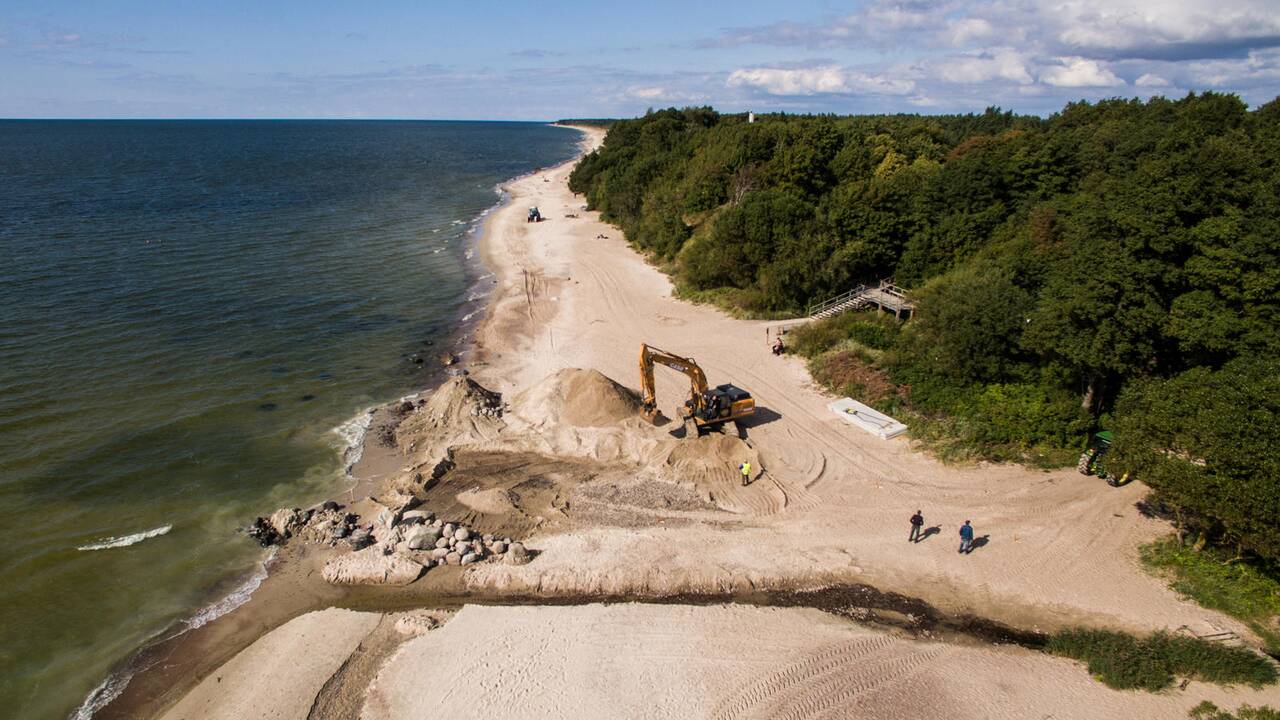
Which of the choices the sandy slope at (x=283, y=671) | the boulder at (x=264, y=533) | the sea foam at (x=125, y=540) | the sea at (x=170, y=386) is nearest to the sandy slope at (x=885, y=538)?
the sandy slope at (x=283, y=671)

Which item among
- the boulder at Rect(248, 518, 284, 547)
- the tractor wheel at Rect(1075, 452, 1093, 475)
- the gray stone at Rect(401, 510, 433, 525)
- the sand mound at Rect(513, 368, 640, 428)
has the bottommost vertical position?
the boulder at Rect(248, 518, 284, 547)

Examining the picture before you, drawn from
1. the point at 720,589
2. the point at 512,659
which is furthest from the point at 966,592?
the point at 512,659

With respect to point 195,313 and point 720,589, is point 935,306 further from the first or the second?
point 195,313

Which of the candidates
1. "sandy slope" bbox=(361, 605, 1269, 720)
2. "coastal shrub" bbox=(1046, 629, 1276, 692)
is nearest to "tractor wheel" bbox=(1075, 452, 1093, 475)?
"coastal shrub" bbox=(1046, 629, 1276, 692)

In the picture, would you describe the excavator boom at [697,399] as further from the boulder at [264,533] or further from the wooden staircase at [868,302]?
the boulder at [264,533]

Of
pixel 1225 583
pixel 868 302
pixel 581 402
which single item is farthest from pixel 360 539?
pixel 868 302

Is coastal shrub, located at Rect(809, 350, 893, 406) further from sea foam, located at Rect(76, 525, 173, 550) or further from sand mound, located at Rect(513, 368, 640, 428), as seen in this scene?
sea foam, located at Rect(76, 525, 173, 550)
